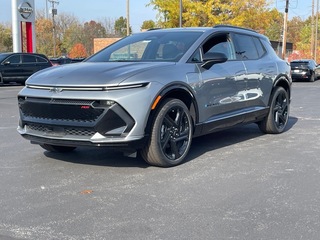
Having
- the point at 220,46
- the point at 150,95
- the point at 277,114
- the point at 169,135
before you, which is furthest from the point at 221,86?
the point at 277,114

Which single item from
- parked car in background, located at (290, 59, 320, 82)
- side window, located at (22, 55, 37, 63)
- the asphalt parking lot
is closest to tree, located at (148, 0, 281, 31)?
parked car in background, located at (290, 59, 320, 82)

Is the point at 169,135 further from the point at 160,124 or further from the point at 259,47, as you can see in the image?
→ the point at 259,47

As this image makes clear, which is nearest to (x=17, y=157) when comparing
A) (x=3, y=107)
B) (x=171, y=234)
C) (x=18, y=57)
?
(x=171, y=234)

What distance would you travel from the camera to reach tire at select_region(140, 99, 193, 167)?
5035mm

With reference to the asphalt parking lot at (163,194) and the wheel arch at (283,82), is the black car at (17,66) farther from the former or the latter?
the wheel arch at (283,82)

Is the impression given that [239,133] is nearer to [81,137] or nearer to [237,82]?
[237,82]

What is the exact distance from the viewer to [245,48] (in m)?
6.94

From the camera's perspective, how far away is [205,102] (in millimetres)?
5730

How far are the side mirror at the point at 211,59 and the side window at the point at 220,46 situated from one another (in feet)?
0.59

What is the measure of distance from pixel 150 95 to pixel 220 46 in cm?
197

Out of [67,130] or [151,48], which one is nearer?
[67,130]

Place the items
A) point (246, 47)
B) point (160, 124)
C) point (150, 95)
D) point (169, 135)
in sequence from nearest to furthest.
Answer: point (150, 95)
point (160, 124)
point (169, 135)
point (246, 47)

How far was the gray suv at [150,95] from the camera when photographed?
474 centimetres

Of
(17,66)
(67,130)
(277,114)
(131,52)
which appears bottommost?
(277,114)
